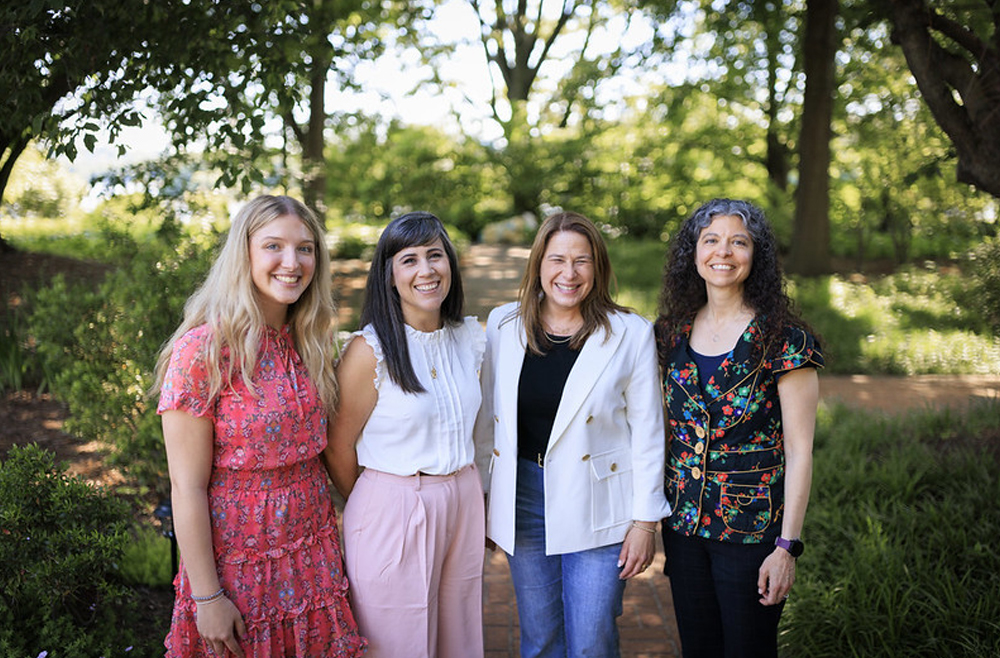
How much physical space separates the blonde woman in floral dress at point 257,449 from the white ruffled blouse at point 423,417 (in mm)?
159

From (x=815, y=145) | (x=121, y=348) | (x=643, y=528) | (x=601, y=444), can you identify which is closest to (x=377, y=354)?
(x=601, y=444)

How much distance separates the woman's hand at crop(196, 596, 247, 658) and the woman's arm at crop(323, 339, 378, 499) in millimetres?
551

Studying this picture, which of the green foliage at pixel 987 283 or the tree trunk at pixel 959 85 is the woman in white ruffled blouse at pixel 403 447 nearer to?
the tree trunk at pixel 959 85

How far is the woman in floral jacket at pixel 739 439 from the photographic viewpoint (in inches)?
98.3

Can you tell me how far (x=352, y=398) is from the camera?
8.29 feet

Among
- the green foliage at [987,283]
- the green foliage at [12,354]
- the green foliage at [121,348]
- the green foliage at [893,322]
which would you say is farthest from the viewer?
the green foliage at [893,322]

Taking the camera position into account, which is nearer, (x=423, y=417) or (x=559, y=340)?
(x=423, y=417)

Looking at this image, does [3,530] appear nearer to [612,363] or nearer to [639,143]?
[612,363]

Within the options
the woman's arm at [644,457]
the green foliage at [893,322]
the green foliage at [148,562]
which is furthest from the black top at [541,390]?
the green foliage at [893,322]

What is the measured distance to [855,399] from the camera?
7.55 m

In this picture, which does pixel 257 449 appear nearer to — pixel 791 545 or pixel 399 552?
pixel 399 552

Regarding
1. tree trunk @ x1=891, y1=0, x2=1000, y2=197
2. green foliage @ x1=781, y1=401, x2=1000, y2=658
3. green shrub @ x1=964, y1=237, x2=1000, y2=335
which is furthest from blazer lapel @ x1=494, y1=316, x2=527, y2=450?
green shrub @ x1=964, y1=237, x2=1000, y2=335

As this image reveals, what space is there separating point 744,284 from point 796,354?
30 centimetres

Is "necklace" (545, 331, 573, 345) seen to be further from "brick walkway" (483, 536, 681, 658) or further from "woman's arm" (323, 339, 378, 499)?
"brick walkway" (483, 536, 681, 658)
